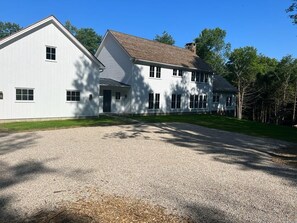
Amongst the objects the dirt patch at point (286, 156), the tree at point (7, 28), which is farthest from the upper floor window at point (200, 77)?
the tree at point (7, 28)

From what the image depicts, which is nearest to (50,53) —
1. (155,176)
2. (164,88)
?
(164,88)

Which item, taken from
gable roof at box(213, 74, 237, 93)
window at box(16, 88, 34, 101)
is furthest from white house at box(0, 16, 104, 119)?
gable roof at box(213, 74, 237, 93)

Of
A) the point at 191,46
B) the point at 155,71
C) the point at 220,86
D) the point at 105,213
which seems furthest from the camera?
the point at 191,46

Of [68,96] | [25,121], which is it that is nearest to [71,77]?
[68,96]

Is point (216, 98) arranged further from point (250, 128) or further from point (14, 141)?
point (14, 141)

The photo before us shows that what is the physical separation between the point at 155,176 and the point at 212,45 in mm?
57516

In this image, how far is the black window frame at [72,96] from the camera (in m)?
19.8

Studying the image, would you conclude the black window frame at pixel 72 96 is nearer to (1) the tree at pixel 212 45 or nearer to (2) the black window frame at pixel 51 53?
(2) the black window frame at pixel 51 53

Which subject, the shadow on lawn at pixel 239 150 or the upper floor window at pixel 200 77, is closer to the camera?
the shadow on lawn at pixel 239 150

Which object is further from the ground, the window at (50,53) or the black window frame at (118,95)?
the window at (50,53)

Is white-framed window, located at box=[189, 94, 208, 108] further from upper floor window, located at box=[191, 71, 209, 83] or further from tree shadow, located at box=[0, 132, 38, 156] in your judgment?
tree shadow, located at box=[0, 132, 38, 156]

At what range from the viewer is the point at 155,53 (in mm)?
26547

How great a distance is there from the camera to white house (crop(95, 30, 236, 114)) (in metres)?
24.1

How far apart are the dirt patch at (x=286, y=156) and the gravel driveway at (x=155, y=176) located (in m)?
0.34
